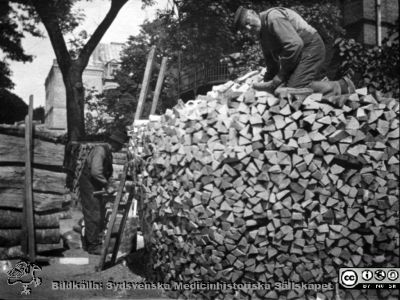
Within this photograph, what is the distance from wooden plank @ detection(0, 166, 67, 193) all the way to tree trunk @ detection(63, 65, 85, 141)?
320 inches

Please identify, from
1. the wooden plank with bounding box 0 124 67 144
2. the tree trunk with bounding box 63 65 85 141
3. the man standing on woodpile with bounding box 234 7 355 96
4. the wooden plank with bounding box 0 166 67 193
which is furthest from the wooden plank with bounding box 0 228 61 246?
the tree trunk with bounding box 63 65 85 141

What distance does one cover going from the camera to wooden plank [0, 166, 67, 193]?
570cm

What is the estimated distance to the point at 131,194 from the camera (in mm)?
5695

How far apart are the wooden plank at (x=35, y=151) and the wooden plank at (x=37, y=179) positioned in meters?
0.12

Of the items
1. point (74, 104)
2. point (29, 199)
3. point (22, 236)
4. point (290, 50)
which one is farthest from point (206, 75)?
point (290, 50)

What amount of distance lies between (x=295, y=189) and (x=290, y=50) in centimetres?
130

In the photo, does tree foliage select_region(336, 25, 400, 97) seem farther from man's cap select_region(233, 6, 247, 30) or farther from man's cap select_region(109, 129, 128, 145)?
man's cap select_region(109, 129, 128, 145)

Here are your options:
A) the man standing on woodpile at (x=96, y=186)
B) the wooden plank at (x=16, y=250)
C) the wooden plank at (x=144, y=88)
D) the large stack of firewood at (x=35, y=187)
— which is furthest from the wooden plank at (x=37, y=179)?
the wooden plank at (x=144, y=88)

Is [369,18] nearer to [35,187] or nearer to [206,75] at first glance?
[206,75]

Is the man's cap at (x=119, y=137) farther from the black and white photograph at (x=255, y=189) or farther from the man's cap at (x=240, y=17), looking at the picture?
the man's cap at (x=240, y=17)

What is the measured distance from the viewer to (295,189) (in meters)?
3.79

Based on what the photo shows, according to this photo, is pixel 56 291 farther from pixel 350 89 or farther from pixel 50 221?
pixel 350 89

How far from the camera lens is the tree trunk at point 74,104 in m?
14.2

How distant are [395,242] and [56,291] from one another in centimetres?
325
